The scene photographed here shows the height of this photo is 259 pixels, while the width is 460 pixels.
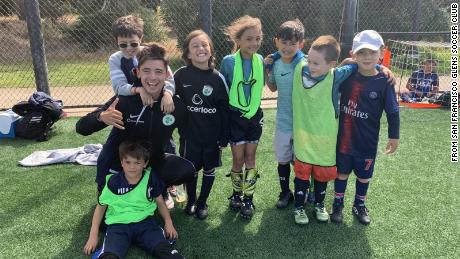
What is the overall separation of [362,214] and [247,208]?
90 centimetres

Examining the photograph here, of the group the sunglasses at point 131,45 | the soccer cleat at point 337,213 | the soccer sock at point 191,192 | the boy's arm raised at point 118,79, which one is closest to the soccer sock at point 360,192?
the soccer cleat at point 337,213

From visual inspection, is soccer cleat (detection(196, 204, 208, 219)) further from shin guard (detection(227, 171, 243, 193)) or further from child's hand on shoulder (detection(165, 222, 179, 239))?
→ child's hand on shoulder (detection(165, 222, 179, 239))

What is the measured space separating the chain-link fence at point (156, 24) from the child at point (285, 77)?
259 inches

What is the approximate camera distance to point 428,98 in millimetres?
7164

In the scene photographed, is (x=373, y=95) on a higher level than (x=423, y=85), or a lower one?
higher

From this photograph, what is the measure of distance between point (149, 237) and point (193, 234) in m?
0.39

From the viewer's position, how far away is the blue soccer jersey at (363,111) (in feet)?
9.61

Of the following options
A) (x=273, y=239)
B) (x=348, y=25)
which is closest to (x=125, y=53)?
(x=273, y=239)

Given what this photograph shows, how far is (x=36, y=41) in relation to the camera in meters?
5.45

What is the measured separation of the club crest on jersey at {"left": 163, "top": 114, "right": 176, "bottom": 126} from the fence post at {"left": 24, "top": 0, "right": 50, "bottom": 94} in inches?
134

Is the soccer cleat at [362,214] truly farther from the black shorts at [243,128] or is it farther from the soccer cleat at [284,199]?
the black shorts at [243,128]

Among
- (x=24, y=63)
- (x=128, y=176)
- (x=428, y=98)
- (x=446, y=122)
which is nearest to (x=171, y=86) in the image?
(x=128, y=176)

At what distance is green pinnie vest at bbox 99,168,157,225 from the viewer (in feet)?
9.17

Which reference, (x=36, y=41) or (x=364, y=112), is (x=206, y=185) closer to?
(x=364, y=112)
